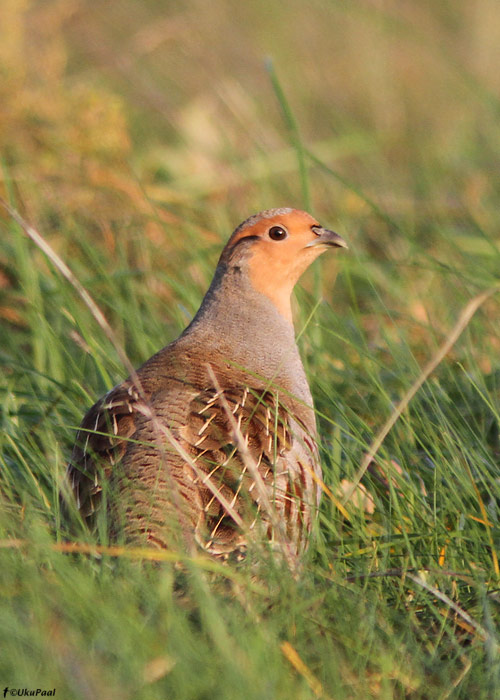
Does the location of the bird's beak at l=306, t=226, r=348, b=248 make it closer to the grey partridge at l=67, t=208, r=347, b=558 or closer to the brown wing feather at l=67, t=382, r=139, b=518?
the grey partridge at l=67, t=208, r=347, b=558

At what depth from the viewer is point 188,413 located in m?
3.03

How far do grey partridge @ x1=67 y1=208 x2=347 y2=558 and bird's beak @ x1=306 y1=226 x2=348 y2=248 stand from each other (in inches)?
12.2

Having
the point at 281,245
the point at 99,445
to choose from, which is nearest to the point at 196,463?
the point at 99,445

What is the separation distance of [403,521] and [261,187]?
9.06ft

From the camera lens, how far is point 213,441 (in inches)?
116

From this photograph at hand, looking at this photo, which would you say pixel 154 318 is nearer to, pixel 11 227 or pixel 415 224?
pixel 11 227

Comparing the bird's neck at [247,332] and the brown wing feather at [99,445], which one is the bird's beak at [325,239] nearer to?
the bird's neck at [247,332]

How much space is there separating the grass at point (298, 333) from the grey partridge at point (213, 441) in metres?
0.14

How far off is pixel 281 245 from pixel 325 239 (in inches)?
7.0

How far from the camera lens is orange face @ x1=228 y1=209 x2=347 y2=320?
3.79 m

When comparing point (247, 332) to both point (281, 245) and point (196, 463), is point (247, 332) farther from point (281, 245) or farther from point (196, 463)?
point (196, 463)

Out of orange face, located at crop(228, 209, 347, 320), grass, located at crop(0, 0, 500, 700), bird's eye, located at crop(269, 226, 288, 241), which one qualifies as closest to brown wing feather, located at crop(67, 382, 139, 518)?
grass, located at crop(0, 0, 500, 700)

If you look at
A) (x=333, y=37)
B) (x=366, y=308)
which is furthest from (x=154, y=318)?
(x=333, y=37)

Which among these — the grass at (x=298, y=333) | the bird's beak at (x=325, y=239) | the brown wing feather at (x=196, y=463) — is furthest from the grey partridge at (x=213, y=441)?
the bird's beak at (x=325, y=239)
